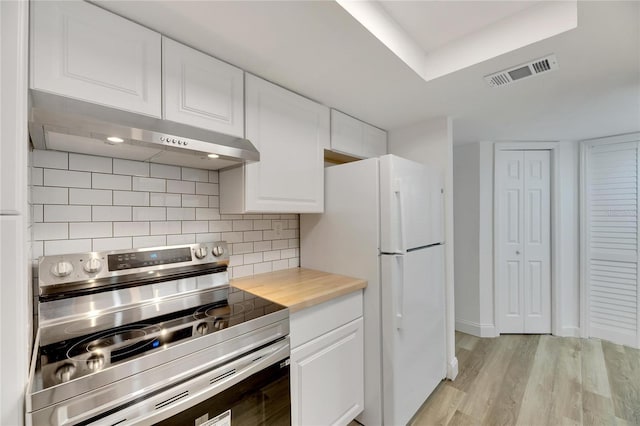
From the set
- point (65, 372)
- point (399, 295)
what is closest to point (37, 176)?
point (65, 372)

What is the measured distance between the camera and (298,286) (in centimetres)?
167

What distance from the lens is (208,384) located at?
1047 millimetres

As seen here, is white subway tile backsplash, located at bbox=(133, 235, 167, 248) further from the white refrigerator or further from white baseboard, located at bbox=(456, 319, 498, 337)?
white baseboard, located at bbox=(456, 319, 498, 337)

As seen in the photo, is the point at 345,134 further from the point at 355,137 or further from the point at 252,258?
the point at 252,258

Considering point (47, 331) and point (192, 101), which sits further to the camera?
point (192, 101)

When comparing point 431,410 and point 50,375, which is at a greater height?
point 50,375

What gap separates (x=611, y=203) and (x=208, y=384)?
13.0 ft

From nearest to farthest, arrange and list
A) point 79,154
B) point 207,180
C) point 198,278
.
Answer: point 79,154 < point 198,278 < point 207,180

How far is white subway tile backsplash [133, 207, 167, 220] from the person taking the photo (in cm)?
145

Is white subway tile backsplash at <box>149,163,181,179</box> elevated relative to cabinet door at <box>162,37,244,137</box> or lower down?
lower down

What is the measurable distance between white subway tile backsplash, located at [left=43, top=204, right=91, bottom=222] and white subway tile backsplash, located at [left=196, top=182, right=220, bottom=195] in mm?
526

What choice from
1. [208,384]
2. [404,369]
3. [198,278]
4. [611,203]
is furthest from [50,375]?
[611,203]

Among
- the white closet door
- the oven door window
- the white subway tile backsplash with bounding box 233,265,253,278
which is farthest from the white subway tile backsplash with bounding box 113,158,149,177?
the white closet door

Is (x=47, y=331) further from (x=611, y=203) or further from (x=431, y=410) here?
(x=611, y=203)
